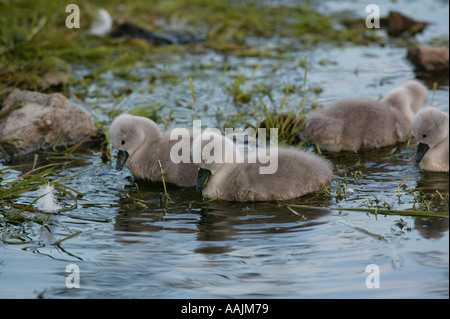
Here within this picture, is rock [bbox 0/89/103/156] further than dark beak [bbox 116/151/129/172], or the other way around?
rock [bbox 0/89/103/156]

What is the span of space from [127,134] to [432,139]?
8.60 ft

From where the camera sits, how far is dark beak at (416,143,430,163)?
20.2 ft

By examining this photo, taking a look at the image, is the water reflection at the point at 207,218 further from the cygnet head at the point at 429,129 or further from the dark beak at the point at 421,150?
the cygnet head at the point at 429,129

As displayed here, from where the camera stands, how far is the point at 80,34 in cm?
1063

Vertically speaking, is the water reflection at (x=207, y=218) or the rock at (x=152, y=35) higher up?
the rock at (x=152, y=35)

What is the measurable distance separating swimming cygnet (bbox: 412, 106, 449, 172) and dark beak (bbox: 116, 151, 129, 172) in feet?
8.21

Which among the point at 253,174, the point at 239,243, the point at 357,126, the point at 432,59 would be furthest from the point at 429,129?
the point at 432,59

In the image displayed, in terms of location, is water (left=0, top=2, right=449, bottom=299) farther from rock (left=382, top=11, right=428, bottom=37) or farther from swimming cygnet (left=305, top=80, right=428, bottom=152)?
rock (left=382, top=11, right=428, bottom=37)

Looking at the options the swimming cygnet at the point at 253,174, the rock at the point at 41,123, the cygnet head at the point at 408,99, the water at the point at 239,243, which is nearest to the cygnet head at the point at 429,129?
the water at the point at 239,243

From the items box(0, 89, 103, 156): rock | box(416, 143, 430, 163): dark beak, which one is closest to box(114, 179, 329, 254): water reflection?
box(416, 143, 430, 163): dark beak

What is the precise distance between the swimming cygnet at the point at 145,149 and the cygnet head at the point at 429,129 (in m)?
1.97

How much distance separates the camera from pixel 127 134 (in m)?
6.10

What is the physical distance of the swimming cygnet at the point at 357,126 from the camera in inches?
261
